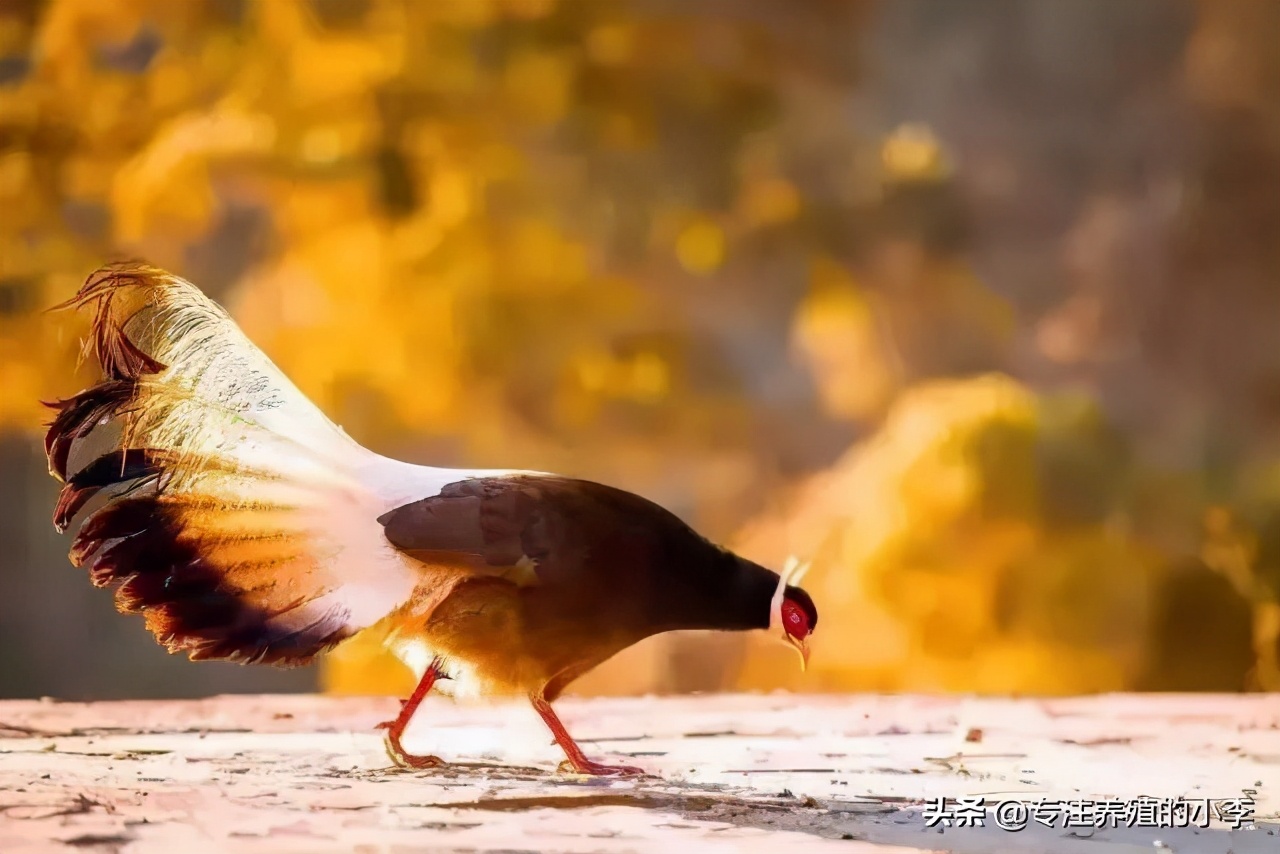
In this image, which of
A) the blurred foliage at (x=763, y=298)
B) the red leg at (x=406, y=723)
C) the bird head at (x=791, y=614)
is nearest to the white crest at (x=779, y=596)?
the bird head at (x=791, y=614)

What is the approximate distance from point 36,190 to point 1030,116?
7.75ft

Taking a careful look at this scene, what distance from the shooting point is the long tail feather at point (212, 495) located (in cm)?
169

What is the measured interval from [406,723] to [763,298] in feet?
4.63

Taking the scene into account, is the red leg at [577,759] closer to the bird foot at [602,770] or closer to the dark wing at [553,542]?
the bird foot at [602,770]

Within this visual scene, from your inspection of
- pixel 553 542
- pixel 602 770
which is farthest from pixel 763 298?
pixel 602 770

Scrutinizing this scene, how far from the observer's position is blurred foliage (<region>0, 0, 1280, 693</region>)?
262cm

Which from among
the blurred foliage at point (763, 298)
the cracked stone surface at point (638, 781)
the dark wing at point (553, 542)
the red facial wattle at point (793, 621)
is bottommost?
the cracked stone surface at point (638, 781)

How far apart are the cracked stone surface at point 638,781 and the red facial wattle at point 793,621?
9.1 inches

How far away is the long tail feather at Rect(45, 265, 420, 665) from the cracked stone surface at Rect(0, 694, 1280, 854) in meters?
0.25

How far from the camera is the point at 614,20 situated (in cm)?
271

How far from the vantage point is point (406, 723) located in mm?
1782

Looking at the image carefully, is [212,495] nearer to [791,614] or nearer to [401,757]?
[401,757]

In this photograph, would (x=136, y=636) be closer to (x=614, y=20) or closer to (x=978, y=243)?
(x=614, y=20)

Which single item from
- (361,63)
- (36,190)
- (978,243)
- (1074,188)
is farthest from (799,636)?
(36,190)
